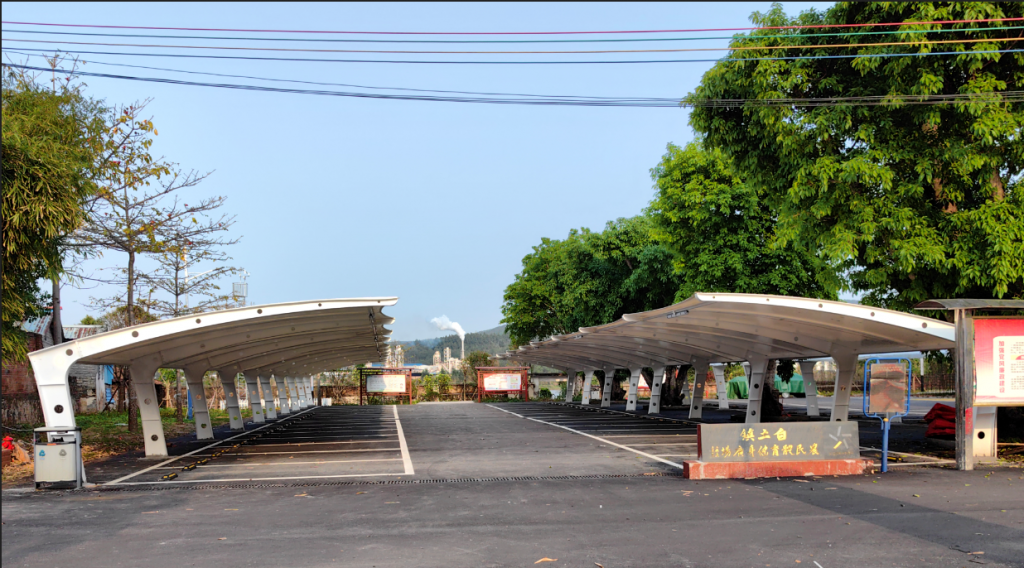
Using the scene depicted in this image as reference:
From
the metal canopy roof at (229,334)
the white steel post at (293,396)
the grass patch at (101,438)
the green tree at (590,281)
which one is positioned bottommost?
the white steel post at (293,396)

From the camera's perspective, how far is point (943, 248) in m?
13.1

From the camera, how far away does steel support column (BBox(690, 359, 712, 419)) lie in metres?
22.2

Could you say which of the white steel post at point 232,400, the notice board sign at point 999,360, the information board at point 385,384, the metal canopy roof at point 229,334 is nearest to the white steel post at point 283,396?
the information board at point 385,384

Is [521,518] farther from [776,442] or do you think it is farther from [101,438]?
[101,438]

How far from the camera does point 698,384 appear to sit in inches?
905

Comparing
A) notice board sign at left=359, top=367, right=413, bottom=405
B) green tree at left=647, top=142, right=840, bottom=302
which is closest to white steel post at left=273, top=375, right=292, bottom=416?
notice board sign at left=359, top=367, right=413, bottom=405

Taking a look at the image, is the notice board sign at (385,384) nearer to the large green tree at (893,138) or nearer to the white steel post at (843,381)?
the white steel post at (843,381)

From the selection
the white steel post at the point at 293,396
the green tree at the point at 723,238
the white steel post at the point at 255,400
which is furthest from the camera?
the white steel post at the point at 293,396

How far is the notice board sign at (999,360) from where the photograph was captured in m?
11.4

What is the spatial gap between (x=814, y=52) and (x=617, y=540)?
11.3 metres

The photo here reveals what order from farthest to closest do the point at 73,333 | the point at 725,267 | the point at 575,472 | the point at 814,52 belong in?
the point at 73,333 → the point at 725,267 → the point at 814,52 → the point at 575,472

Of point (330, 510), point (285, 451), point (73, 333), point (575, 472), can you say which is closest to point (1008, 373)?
point (575, 472)

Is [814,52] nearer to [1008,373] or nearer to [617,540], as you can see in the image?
[1008,373]

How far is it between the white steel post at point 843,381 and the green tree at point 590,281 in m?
9.48
